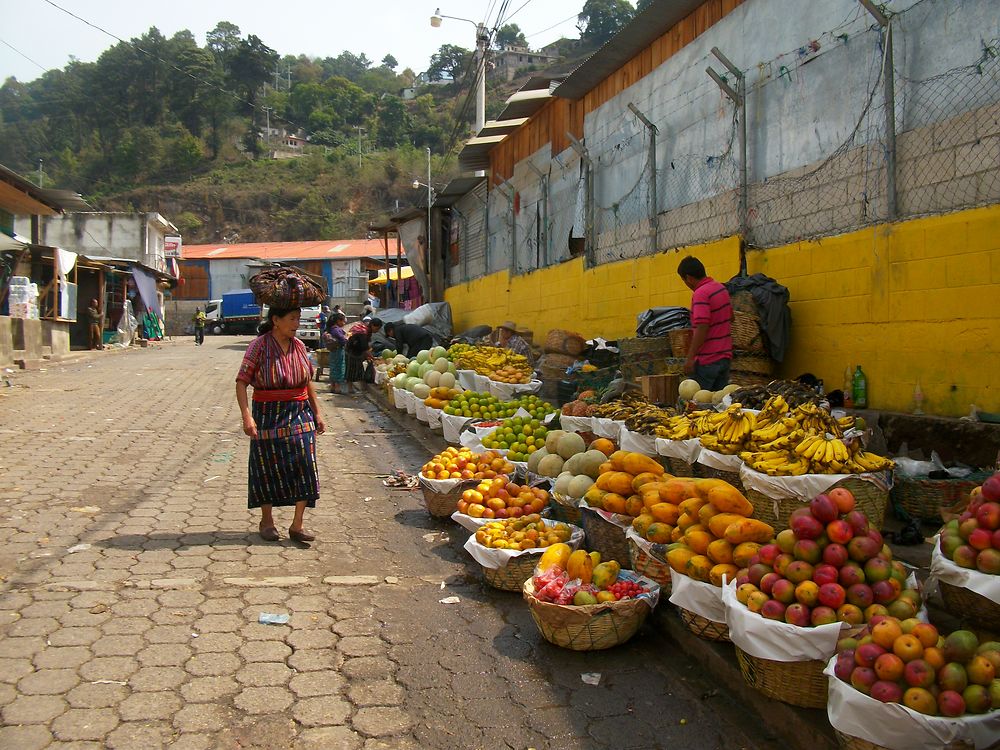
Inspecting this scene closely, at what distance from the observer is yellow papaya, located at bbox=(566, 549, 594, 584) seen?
4.15 meters

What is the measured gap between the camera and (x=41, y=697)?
328 centimetres

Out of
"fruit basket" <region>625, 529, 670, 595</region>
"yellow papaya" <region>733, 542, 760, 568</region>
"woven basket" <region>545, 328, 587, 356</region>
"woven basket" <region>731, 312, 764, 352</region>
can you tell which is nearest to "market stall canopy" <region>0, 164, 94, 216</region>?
"woven basket" <region>545, 328, 587, 356</region>

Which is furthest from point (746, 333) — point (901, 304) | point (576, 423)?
point (576, 423)

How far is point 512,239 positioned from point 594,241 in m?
4.59

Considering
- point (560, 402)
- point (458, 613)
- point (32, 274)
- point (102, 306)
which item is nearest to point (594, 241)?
point (560, 402)

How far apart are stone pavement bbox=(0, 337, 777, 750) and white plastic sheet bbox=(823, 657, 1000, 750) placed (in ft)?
2.17

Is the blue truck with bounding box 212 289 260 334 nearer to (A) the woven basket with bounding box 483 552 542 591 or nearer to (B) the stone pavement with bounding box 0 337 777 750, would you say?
(B) the stone pavement with bounding box 0 337 777 750

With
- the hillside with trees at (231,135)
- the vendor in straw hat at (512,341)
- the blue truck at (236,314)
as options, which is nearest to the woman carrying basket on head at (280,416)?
the vendor in straw hat at (512,341)

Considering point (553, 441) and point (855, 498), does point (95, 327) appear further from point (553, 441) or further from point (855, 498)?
point (855, 498)

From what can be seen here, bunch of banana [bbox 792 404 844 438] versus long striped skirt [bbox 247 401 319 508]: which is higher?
bunch of banana [bbox 792 404 844 438]

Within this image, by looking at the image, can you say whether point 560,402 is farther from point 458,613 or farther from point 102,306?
point 102,306

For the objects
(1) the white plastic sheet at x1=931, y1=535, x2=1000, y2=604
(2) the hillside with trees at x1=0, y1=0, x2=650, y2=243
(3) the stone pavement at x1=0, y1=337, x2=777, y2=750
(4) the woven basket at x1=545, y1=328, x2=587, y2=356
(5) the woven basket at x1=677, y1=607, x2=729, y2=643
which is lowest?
(3) the stone pavement at x1=0, y1=337, x2=777, y2=750

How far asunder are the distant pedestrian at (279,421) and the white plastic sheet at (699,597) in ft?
9.97

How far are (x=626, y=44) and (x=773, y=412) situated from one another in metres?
7.39
